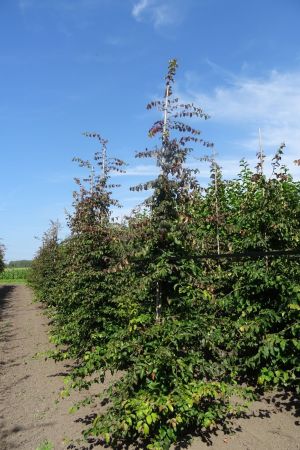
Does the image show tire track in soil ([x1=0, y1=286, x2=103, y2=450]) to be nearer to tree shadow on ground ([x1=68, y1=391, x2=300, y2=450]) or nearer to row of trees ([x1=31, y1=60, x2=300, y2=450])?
tree shadow on ground ([x1=68, y1=391, x2=300, y2=450])

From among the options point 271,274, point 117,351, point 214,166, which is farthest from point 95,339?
point 214,166

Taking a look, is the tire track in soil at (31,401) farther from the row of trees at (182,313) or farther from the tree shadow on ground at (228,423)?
the row of trees at (182,313)

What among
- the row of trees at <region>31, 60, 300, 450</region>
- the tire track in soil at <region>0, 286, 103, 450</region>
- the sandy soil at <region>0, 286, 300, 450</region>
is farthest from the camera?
the tire track in soil at <region>0, 286, 103, 450</region>

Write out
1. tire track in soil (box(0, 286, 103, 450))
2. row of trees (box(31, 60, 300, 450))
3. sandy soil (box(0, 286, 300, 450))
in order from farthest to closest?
tire track in soil (box(0, 286, 103, 450))
sandy soil (box(0, 286, 300, 450))
row of trees (box(31, 60, 300, 450))

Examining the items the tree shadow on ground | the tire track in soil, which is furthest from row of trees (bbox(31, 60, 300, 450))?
the tire track in soil

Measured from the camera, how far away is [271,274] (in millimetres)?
6184

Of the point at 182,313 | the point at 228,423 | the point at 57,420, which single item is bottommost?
the point at 57,420

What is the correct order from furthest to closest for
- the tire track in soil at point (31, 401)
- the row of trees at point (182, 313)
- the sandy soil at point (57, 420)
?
the tire track in soil at point (31, 401) < the sandy soil at point (57, 420) < the row of trees at point (182, 313)

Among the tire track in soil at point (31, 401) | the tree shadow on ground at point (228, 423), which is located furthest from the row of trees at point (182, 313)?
the tire track in soil at point (31, 401)

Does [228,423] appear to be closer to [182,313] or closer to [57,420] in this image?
[182,313]

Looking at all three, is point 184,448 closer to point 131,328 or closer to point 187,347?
point 187,347

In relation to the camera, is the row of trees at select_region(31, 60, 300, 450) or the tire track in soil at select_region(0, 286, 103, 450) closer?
the row of trees at select_region(31, 60, 300, 450)

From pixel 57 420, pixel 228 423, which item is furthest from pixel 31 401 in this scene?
pixel 228 423

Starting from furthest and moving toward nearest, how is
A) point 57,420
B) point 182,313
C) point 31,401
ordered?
1. point 31,401
2. point 57,420
3. point 182,313
